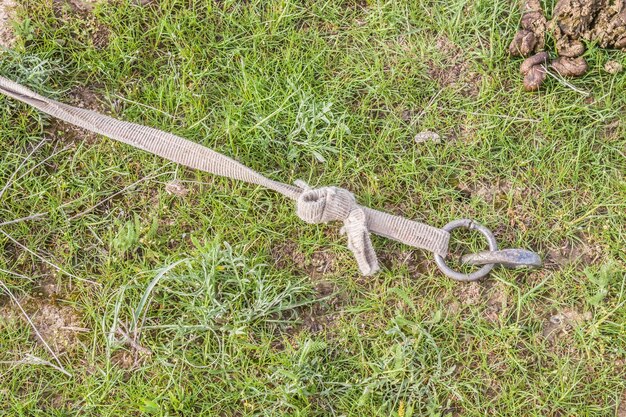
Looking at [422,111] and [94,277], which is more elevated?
[422,111]

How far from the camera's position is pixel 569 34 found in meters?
3.06

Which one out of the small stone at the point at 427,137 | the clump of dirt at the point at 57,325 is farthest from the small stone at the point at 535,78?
the clump of dirt at the point at 57,325

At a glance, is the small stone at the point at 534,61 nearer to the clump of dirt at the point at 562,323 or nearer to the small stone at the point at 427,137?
the small stone at the point at 427,137

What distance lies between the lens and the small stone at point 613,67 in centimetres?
303

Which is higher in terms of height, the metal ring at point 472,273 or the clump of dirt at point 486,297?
the metal ring at point 472,273

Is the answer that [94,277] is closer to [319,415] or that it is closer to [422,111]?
[319,415]

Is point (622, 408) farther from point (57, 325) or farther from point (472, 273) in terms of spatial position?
point (57, 325)

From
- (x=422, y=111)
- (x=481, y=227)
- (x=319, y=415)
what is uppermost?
(x=422, y=111)

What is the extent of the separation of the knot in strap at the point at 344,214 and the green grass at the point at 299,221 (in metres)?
0.15

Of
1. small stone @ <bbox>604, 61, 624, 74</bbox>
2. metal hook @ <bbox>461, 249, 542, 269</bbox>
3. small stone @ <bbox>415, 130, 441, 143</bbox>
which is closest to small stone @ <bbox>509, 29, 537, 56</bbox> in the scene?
small stone @ <bbox>604, 61, 624, 74</bbox>

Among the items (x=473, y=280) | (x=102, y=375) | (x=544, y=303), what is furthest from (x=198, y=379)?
(x=544, y=303)

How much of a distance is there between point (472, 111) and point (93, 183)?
70.5 inches

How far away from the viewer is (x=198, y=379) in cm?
281

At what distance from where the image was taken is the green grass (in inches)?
110
